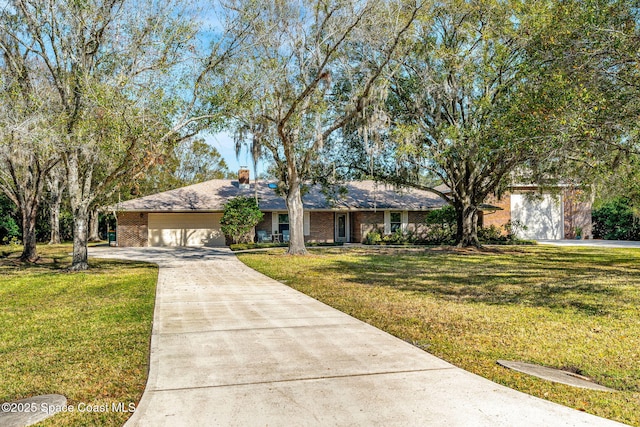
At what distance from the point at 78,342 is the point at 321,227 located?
74.8 ft

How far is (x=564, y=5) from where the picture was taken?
36.4 ft

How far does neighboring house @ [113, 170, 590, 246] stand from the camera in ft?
90.0

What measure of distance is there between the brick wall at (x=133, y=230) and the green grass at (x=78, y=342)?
15.8 metres

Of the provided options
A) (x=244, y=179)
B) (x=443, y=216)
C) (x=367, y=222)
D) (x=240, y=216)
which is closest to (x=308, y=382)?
(x=240, y=216)

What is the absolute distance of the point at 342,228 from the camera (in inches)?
1165

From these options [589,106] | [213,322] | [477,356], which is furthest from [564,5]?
[213,322]

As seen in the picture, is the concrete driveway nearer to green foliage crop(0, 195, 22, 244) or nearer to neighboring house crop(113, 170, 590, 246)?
neighboring house crop(113, 170, 590, 246)

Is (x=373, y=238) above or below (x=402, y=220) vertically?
below

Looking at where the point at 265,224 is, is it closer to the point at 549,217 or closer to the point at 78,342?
the point at 549,217

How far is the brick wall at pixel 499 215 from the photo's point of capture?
30172mm

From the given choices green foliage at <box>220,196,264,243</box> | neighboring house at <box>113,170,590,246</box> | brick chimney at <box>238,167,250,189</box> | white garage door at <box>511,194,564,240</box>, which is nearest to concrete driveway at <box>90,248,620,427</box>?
green foliage at <box>220,196,264,243</box>

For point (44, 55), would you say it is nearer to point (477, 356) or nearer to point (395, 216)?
point (477, 356)

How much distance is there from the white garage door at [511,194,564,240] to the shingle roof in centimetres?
585

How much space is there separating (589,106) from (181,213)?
22.7 m
